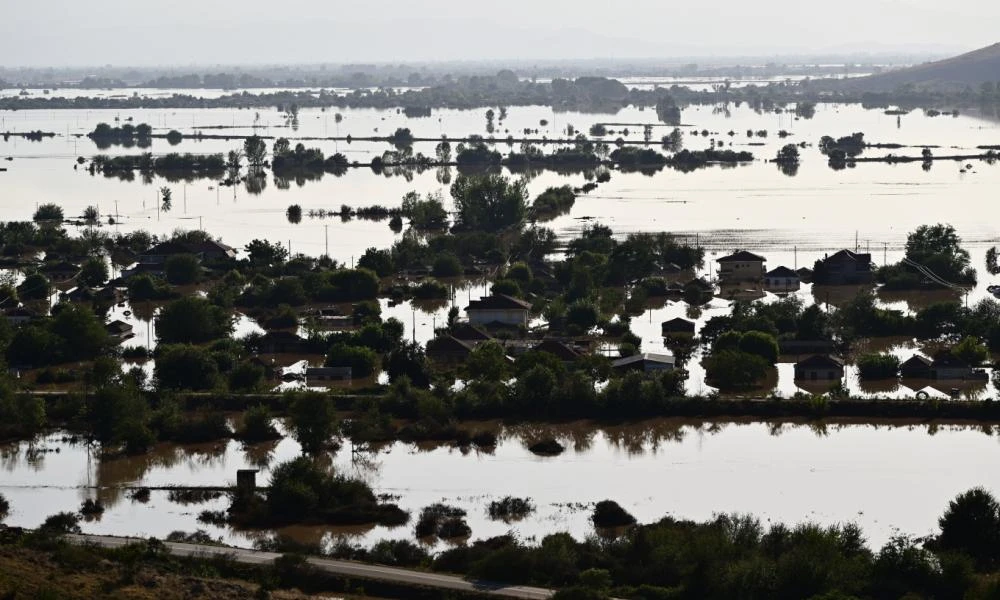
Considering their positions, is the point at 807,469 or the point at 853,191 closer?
the point at 807,469

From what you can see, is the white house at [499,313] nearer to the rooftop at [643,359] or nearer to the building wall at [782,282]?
the rooftop at [643,359]

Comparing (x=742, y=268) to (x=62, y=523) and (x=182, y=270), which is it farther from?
(x=62, y=523)

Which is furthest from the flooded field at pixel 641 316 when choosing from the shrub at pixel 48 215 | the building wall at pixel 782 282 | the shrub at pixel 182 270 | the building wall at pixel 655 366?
the shrub at pixel 182 270

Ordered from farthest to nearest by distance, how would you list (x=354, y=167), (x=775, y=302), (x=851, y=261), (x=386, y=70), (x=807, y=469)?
1. (x=386, y=70)
2. (x=354, y=167)
3. (x=851, y=261)
4. (x=775, y=302)
5. (x=807, y=469)

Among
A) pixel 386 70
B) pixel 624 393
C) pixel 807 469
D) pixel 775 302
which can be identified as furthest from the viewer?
pixel 386 70

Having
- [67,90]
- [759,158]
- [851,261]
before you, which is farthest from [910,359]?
[67,90]

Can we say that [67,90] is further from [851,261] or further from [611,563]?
[611,563]

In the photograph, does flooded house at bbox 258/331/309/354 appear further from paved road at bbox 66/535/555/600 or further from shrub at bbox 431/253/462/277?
paved road at bbox 66/535/555/600
